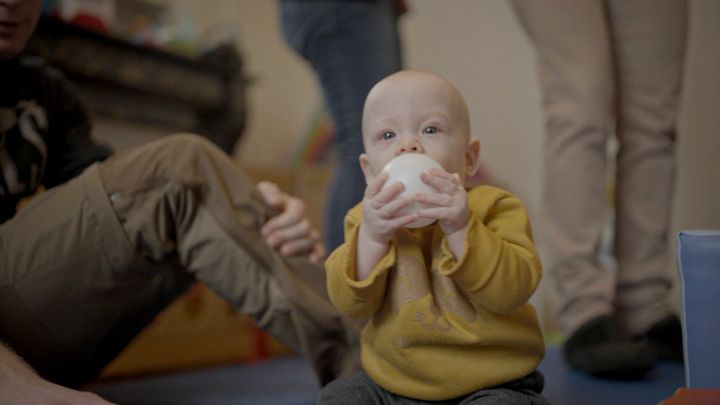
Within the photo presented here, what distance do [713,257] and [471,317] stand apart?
26 cm

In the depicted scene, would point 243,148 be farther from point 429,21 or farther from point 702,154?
point 702,154

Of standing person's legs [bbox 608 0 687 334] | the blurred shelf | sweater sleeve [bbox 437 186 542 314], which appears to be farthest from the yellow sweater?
the blurred shelf

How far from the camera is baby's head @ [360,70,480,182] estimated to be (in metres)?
0.53

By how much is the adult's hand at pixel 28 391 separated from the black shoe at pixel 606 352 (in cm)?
64

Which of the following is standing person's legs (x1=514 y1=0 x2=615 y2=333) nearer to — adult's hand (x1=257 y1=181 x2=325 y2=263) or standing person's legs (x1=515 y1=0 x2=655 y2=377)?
standing person's legs (x1=515 y1=0 x2=655 y2=377)

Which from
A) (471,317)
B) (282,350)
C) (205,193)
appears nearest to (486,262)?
(471,317)

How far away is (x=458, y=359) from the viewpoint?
1.71 feet

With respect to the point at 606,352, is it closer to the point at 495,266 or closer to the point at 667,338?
the point at 667,338

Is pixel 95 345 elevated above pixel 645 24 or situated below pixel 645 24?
below

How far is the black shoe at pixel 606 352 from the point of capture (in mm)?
827

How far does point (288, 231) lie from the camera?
0.74 metres

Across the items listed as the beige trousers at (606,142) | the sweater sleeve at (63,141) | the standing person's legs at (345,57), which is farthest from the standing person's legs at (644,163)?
the sweater sleeve at (63,141)

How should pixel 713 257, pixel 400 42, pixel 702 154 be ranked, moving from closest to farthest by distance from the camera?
1. pixel 713 257
2. pixel 400 42
3. pixel 702 154

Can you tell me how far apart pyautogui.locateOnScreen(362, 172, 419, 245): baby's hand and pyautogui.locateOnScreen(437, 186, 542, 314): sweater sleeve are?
0.05 meters
